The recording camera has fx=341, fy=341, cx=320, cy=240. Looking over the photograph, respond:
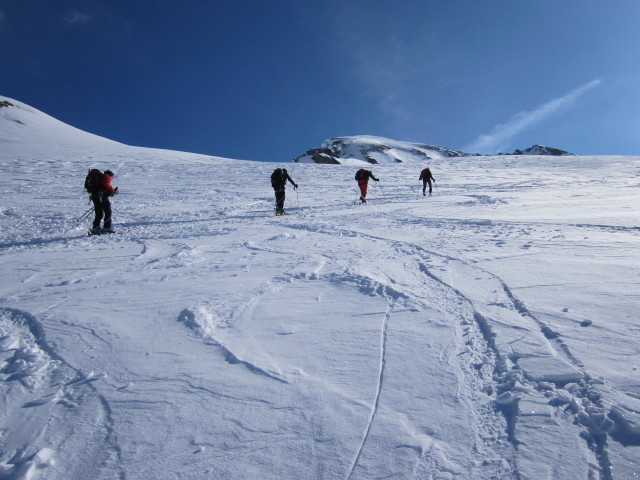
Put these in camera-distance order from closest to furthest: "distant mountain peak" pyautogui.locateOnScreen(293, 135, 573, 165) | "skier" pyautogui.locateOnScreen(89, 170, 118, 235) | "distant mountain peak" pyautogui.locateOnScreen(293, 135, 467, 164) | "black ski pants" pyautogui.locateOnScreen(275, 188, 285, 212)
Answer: "skier" pyautogui.locateOnScreen(89, 170, 118, 235)
"black ski pants" pyautogui.locateOnScreen(275, 188, 285, 212)
"distant mountain peak" pyautogui.locateOnScreen(293, 135, 467, 164)
"distant mountain peak" pyautogui.locateOnScreen(293, 135, 573, 165)

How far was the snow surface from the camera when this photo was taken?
5.60ft

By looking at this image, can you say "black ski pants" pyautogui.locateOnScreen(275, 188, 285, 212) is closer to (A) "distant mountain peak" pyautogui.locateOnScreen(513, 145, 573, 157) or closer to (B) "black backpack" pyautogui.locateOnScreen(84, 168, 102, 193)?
(B) "black backpack" pyautogui.locateOnScreen(84, 168, 102, 193)

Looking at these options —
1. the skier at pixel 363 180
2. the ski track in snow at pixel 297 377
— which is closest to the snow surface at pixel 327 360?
the ski track in snow at pixel 297 377

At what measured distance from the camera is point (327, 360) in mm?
2459

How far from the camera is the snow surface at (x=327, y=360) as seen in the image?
1.71 m

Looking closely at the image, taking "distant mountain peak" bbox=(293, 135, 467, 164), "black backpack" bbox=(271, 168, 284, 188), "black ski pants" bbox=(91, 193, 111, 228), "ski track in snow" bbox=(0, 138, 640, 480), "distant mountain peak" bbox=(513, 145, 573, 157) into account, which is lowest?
"ski track in snow" bbox=(0, 138, 640, 480)

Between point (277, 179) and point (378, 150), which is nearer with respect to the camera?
point (277, 179)

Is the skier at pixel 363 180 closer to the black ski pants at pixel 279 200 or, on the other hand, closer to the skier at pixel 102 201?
the black ski pants at pixel 279 200

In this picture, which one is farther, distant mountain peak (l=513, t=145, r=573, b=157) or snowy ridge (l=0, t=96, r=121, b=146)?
distant mountain peak (l=513, t=145, r=573, b=157)

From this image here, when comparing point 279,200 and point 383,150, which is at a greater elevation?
point 383,150

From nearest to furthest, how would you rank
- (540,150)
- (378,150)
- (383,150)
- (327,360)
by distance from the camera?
(327,360) → (378,150) → (383,150) → (540,150)

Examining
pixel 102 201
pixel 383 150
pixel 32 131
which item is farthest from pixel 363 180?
pixel 383 150

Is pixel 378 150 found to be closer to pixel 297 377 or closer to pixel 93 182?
pixel 93 182

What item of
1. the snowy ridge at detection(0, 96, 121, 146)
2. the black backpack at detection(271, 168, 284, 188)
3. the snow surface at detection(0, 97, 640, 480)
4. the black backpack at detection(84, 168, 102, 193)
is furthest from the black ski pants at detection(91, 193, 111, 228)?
the snowy ridge at detection(0, 96, 121, 146)
